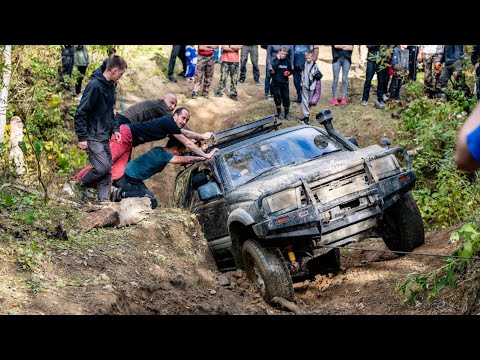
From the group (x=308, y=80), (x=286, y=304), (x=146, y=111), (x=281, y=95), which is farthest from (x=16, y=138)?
(x=308, y=80)

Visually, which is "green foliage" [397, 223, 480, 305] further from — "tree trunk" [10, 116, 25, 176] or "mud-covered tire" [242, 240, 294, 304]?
"tree trunk" [10, 116, 25, 176]

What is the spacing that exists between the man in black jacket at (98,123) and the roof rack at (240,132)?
5.01 ft

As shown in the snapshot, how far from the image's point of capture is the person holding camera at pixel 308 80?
1706cm

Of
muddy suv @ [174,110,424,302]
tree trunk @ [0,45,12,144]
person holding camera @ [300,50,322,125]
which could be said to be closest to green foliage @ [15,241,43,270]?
muddy suv @ [174,110,424,302]

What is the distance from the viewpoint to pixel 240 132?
9969 millimetres

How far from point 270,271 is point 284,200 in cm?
74

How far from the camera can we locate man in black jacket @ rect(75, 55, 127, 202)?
9.12 metres

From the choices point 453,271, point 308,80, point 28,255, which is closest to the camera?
point 453,271

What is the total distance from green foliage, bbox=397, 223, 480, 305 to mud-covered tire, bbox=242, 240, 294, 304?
1.19 metres

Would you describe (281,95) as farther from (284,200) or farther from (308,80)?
(284,200)
